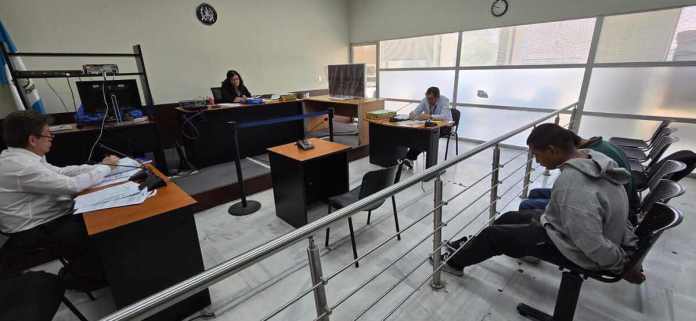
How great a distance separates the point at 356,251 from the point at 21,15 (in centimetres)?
503

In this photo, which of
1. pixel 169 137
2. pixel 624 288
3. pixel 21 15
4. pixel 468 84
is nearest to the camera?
pixel 624 288

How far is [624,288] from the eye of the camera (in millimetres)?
1778

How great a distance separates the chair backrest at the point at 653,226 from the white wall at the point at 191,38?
571cm

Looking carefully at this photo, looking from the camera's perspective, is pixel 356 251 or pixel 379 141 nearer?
pixel 356 251

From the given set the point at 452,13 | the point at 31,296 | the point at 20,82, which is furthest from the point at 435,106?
the point at 20,82

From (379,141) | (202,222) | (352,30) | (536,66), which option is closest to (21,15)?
(202,222)

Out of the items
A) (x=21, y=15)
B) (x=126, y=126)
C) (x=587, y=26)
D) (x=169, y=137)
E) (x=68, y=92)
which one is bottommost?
(x=169, y=137)

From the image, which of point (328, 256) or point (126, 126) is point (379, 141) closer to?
point (328, 256)

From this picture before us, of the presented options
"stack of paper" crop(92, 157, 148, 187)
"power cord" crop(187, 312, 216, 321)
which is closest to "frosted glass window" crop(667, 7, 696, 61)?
"power cord" crop(187, 312, 216, 321)

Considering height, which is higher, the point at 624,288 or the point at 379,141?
the point at 379,141

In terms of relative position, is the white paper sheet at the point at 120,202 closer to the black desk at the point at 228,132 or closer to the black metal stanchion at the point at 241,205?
the black metal stanchion at the point at 241,205

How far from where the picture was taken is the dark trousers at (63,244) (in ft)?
5.49

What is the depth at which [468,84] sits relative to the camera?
17.6 ft

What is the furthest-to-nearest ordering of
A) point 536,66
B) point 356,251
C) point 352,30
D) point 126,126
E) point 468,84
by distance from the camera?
point 352,30
point 468,84
point 536,66
point 126,126
point 356,251
